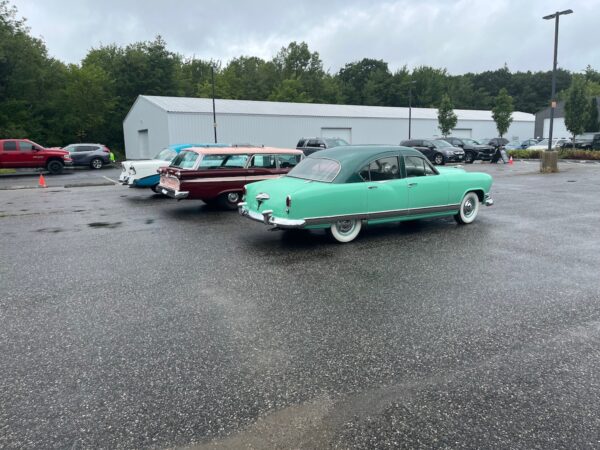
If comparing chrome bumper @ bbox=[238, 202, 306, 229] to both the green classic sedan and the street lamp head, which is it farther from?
the street lamp head

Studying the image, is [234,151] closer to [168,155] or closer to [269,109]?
[168,155]

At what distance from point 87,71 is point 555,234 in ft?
180

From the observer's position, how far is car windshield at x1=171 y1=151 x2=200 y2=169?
11083mm

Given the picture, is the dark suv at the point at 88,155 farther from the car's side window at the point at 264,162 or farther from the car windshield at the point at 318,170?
the car windshield at the point at 318,170

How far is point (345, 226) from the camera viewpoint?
7.93 metres

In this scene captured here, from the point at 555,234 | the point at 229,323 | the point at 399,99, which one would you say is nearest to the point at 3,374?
the point at 229,323

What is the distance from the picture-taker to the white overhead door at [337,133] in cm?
4084

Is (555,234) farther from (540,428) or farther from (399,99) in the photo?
(399,99)

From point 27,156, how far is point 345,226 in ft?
76.7

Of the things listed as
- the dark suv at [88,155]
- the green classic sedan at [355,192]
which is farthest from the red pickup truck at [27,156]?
the green classic sedan at [355,192]

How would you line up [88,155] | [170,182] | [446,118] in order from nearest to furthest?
[170,182] → [88,155] → [446,118]

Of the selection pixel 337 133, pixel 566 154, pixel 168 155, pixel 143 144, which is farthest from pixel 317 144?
pixel 143 144

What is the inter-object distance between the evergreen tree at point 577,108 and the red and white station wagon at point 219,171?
27304mm

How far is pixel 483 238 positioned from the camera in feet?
26.7
